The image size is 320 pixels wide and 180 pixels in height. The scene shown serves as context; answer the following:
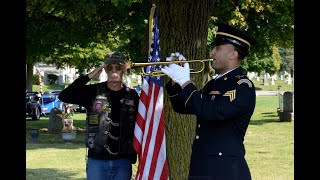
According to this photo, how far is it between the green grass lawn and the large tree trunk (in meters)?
3.82

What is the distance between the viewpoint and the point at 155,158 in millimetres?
5539

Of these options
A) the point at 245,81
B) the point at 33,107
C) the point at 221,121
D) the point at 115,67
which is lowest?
the point at 33,107

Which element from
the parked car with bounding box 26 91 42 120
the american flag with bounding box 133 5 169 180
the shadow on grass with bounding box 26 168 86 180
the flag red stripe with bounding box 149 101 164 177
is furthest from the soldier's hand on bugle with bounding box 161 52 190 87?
the parked car with bounding box 26 91 42 120

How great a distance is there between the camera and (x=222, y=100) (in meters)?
4.31

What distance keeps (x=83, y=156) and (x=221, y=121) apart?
947 centimetres

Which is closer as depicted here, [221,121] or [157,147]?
[221,121]

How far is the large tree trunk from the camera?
681 cm

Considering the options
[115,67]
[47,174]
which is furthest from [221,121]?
[47,174]

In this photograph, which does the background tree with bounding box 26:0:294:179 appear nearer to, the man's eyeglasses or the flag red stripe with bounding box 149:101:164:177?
the flag red stripe with bounding box 149:101:164:177

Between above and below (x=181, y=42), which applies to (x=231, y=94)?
below

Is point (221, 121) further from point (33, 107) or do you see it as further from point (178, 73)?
point (33, 107)
